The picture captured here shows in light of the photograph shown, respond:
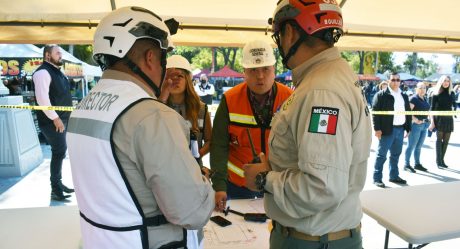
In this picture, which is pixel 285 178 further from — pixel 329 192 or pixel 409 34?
pixel 409 34

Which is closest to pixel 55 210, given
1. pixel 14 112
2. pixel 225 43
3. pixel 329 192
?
pixel 329 192

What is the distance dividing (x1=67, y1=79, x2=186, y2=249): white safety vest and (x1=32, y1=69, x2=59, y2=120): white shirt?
380 cm

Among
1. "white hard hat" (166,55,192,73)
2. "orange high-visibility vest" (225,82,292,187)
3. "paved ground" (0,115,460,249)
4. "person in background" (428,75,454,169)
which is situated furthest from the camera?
"person in background" (428,75,454,169)

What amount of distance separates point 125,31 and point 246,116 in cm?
149

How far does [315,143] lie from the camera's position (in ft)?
3.88

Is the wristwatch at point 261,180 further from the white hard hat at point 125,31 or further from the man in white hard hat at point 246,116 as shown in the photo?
the man in white hard hat at point 246,116

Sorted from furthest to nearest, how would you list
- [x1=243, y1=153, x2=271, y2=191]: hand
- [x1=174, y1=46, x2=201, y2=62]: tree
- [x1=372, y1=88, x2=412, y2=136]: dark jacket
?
1. [x1=174, y1=46, x2=201, y2=62]: tree
2. [x1=372, y1=88, x2=412, y2=136]: dark jacket
3. [x1=243, y1=153, x2=271, y2=191]: hand

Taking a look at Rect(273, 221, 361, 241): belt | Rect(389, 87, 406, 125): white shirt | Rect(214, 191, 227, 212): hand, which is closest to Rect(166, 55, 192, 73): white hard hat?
Rect(214, 191, 227, 212): hand

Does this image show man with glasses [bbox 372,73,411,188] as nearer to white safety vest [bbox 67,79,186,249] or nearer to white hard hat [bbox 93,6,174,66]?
white hard hat [bbox 93,6,174,66]

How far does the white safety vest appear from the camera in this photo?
115cm

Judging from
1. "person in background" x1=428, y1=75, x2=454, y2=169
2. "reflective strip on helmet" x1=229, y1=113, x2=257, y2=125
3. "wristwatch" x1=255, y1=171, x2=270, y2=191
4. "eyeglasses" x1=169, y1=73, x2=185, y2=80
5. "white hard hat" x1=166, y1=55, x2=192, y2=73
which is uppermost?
"white hard hat" x1=166, y1=55, x2=192, y2=73

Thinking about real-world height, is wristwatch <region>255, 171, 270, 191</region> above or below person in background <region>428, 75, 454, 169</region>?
above

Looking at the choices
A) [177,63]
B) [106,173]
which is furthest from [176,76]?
[106,173]

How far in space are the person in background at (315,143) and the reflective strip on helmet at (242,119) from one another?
41.4 inches
